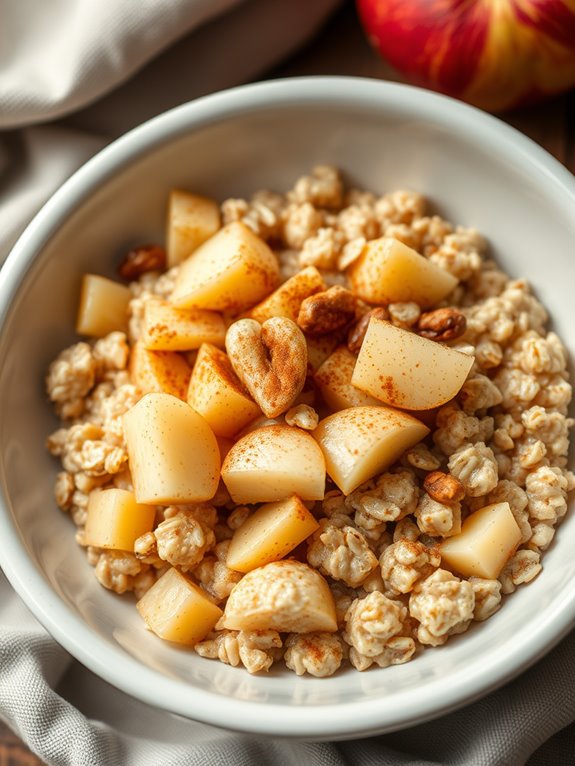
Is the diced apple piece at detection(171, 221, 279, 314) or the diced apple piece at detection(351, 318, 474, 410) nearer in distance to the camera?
the diced apple piece at detection(351, 318, 474, 410)

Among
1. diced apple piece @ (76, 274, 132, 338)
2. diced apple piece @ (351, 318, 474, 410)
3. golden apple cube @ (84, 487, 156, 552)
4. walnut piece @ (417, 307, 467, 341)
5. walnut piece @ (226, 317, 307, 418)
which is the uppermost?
walnut piece @ (417, 307, 467, 341)

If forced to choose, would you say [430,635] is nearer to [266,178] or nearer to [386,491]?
[386,491]

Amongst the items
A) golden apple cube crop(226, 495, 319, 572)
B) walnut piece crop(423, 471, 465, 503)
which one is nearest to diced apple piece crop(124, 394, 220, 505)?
golden apple cube crop(226, 495, 319, 572)

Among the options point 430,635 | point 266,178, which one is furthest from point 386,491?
point 266,178

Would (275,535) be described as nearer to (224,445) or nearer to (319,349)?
(224,445)

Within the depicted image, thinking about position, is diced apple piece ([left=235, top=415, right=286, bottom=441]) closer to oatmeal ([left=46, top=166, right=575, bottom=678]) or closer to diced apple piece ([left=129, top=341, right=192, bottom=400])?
oatmeal ([left=46, top=166, right=575, bottom=678])

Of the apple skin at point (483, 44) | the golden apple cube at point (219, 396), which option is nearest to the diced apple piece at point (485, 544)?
the golden apple cube at point (219, 396)

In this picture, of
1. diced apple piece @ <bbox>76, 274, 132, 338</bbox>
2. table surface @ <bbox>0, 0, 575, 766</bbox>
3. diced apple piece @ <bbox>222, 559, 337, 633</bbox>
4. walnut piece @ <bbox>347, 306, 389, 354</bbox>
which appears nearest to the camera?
diced apple piece @ <bbox>222, 559, 337, 633</bbox>
